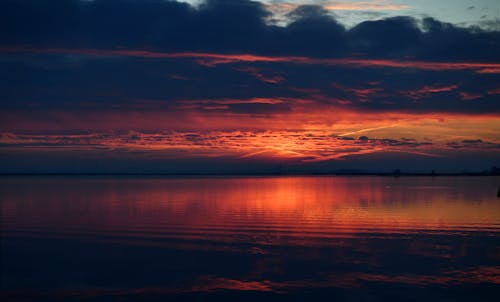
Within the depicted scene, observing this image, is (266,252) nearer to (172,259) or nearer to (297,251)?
(297,251)

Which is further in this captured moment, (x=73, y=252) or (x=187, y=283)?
(x=73, y=252)

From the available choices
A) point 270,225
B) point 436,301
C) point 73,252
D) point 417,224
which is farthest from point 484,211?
point 73,252

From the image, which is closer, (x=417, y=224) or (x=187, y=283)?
(x=187, y=283)

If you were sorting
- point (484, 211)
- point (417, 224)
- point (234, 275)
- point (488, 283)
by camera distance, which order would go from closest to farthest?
point (488, 283)
point (234, 275)
point (417, 224)
point (484, 211)

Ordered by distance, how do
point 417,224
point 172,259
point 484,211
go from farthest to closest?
point 484,211, point 417,224, point 172,259

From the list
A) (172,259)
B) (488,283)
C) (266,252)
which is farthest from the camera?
(266,252)

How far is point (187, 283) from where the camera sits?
1759cm

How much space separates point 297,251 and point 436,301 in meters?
8.60

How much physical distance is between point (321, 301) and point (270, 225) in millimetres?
17740

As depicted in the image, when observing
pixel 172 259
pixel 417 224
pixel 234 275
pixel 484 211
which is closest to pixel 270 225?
pixel 417 224

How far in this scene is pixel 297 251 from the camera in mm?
23359

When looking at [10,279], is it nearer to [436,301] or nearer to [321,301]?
[321,301]

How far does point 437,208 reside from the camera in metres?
45.1

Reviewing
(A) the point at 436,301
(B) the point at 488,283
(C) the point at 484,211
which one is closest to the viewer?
(A) the point at 436,301
